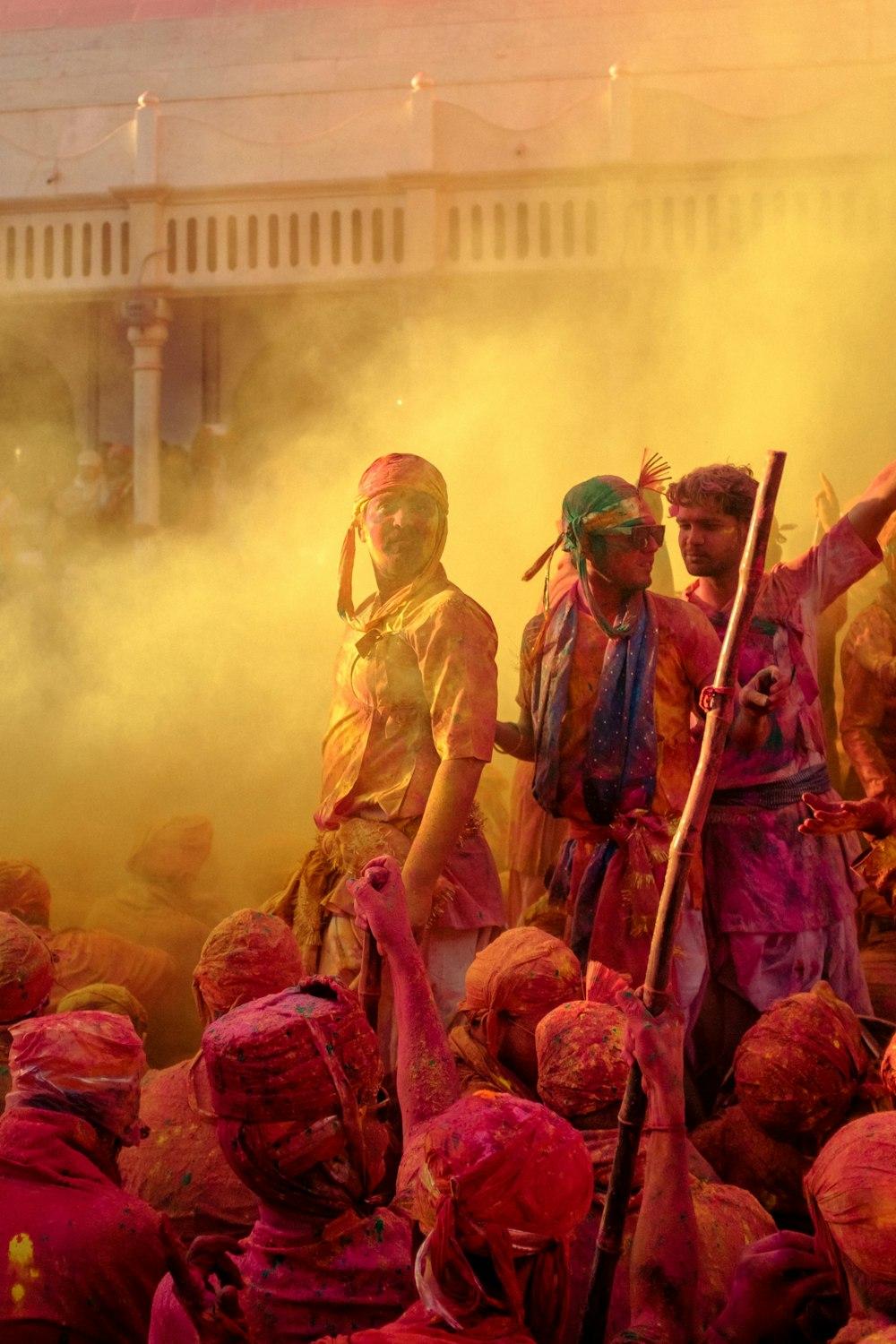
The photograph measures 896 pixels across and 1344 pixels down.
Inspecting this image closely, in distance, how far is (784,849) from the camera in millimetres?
4648

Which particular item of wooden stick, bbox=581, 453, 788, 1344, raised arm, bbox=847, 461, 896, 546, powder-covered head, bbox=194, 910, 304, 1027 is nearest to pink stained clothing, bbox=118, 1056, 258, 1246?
powder-covered head, bbox=194, 910, 304, 1027

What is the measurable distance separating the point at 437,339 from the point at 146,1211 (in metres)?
7.38

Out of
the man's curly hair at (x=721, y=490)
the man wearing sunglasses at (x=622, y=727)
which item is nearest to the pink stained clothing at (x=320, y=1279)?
the man wearing sunglasses at (x=622, y=727)

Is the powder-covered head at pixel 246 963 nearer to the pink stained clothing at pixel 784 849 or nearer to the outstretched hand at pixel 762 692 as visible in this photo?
the outstretched hand at pixel 762 692

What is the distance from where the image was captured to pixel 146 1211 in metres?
2.63

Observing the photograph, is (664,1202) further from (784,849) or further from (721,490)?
(721,490)

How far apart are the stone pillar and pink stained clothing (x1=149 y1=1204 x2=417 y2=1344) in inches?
291

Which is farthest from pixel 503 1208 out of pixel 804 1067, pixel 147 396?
pixel 147 396

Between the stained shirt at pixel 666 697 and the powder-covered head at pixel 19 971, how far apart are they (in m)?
1.39

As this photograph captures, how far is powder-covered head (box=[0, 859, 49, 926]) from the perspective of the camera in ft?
20.2

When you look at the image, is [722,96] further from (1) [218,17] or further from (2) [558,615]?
(2) [558,615]

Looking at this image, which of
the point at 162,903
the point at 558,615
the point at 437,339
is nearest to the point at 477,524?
→ the point at 437,339

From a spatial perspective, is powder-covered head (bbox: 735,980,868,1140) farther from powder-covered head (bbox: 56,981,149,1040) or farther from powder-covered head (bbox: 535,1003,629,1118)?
powder-covered head (bbox: 56,981,149,1040)

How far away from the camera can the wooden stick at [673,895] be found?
8.61 ft
